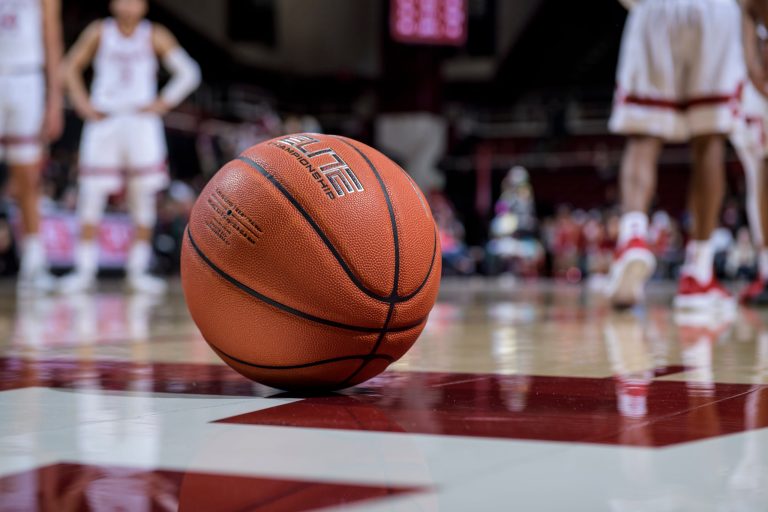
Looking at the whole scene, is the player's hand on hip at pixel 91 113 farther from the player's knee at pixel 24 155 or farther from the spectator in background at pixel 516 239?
the spectator in background at pixel 516 239

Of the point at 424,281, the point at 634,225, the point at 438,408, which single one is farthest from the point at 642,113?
the point at 438,408

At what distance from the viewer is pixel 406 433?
57.4 inches

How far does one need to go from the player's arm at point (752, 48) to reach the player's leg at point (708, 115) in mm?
224

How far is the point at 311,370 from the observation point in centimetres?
192

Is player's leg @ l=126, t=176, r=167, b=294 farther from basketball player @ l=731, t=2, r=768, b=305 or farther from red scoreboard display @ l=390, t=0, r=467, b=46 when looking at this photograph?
red scoreboard display @ l=390, t=0, r=467, b=46

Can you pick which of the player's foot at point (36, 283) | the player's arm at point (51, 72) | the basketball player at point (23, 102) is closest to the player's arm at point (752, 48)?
the player's arm at point (51, 72)

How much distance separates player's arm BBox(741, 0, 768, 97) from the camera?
179 inches

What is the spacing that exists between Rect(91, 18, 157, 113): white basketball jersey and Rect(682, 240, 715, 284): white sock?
3.97 m

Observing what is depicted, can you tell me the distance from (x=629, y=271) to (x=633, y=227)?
0.64 feet

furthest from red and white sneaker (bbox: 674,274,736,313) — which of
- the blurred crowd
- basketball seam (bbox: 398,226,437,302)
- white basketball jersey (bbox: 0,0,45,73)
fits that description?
the blurred crowd

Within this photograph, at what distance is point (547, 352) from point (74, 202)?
32.2 ft

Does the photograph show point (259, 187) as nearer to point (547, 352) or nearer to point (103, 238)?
point (547, 352)

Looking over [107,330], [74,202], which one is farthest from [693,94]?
[74,202]

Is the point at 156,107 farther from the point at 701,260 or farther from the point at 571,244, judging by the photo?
the point at 571,244
